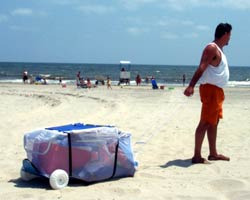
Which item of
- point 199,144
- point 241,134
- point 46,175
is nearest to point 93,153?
point 46,175

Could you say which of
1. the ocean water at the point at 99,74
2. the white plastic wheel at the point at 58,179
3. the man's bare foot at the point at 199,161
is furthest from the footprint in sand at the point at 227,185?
the ocean water at the point at 99,74

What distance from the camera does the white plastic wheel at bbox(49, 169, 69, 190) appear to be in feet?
14.3

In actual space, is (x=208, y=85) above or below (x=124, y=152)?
above

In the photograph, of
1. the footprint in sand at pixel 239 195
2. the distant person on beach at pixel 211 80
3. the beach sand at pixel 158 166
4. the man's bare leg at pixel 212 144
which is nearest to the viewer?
the footprint in sand at pixel 239 195

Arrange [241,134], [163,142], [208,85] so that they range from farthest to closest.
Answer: [241,134]
[163,142]
[208,85]

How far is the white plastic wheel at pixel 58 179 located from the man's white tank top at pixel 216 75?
2154 mm

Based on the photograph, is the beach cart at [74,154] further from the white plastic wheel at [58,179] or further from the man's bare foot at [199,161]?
the man's bare foot at [199,161]

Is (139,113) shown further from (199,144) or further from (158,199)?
(158,199)

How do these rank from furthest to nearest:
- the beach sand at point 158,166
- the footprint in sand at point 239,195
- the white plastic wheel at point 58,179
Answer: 1. the white plastic wheel at point 58,179
2. the beach sand at point 158,166
3. the footprint in sand at point 239,195

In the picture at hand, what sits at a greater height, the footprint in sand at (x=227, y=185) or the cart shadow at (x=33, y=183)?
the footprint in sand at (x=227, y=185)

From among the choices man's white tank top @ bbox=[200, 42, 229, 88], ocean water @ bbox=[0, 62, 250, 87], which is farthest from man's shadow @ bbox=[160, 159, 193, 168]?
ocean water @ bbox=[0, 62, 250, 87]

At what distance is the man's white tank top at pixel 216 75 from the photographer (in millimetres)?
5469

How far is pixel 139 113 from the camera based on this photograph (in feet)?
39.6

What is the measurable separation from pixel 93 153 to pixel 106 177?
306 mm
